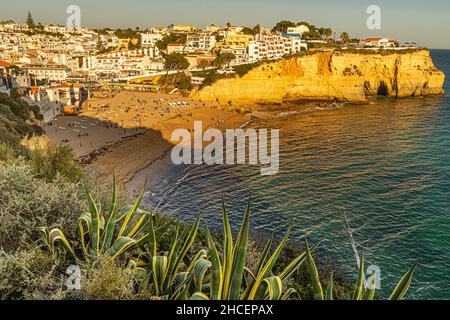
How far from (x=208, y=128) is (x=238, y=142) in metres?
7.04

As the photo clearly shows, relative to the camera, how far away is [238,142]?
4097 centimetres

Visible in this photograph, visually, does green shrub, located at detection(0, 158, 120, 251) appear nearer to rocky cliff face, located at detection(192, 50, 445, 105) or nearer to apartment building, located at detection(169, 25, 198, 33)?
rocky cliff face, located at detection(192, 50, 445, 105)

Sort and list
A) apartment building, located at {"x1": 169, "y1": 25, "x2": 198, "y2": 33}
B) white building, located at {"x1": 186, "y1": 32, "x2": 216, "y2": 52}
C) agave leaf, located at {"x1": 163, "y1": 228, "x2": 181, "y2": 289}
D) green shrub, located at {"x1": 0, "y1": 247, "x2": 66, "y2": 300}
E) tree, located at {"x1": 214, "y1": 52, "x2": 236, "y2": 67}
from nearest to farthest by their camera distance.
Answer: green shrub, located at {"x1": 0, "y1": 247, "x2": 66, "y2": 300} → agave leaf, located at {"x1": 163, "y1": 228, "x2": 181, "y2": 289} → tree, located at {"x1": 214, "y1": 52, "x2": 236, "y2": 67} → white building, located at {"x1": 186, "y1": 32, "x2": 216, "y2": 52} → apartment building, located at {"x1": 169, "y1": 25, "x2": 198, "y2": 33}

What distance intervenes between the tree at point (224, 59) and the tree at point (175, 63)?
7.31 meters

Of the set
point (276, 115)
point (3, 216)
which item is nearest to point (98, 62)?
point (276, 115)

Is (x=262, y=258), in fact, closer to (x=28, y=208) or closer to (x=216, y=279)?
(x=216, y=279)

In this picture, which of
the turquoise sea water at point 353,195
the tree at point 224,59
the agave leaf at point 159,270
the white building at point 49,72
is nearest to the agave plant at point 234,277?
A: the agave leaf at point 159,270

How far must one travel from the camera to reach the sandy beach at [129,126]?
106ft

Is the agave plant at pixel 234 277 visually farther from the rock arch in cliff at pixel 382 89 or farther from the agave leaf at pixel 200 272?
the rock arch in cliff at pixel 382 89

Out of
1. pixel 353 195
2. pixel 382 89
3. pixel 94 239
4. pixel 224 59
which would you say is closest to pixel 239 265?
pixel 94 239

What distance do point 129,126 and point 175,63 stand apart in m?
43.7

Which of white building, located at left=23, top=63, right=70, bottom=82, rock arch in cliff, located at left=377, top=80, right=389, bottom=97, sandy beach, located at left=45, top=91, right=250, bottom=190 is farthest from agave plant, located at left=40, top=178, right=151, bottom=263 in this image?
rock arch in cliff, located at left=377, top=80, right=389, bottom=97

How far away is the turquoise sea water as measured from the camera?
17236 millimetres

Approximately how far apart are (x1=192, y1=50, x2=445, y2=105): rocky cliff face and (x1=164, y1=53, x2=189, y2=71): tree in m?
22.3
